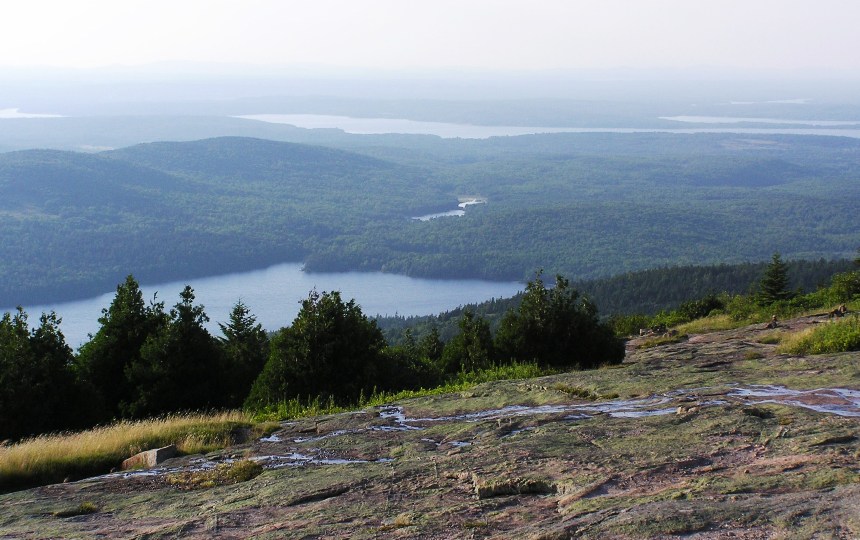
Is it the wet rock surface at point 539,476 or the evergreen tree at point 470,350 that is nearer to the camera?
the wet rock surface at point 539,476

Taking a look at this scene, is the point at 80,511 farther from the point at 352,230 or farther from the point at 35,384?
the point at 352,230

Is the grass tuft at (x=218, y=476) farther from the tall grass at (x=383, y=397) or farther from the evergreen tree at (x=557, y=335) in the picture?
the evergreen tree at (x=557, y=335)

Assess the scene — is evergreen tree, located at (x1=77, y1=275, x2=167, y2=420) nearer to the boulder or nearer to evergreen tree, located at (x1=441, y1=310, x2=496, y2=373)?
the boulder

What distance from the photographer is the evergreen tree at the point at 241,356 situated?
19.1 meters

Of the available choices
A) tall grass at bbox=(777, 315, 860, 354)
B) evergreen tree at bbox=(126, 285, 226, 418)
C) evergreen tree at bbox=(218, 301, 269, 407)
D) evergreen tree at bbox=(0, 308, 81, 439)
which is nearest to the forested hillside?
evergreen tree at bbox=(218, 301, 269, 407)

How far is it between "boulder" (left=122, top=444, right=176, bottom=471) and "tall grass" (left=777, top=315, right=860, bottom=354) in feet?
35.7

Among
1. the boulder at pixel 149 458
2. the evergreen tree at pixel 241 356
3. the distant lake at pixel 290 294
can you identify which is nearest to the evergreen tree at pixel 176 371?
the evergreen tree at pixel 241 356

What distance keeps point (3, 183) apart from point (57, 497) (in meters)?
176

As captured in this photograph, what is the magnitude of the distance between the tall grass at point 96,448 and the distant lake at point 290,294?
8939 centimetres

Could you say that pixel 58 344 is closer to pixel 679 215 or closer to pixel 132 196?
pixel 679 215

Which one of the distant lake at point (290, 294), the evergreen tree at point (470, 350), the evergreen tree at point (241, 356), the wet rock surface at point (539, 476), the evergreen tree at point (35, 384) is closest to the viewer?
the wet rock surface at point (539, 476)

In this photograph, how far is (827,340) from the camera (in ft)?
50.8

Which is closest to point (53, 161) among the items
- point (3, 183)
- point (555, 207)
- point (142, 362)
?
point (3, 183)

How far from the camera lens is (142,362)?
17922 millimetres
